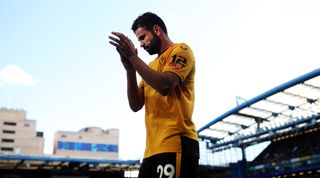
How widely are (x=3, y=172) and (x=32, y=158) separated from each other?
20.5 feet

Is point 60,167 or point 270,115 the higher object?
point 270,115

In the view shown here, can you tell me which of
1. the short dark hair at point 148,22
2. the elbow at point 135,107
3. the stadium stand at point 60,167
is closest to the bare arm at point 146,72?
the short dark hair at point 148,22

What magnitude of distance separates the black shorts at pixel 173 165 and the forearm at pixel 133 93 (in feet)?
1.54

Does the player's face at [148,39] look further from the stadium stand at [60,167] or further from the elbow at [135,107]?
the stadium stand at [60,167]

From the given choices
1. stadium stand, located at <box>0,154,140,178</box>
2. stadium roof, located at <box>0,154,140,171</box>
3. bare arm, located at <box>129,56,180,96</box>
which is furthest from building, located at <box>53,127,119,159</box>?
bare arm, located at <box>129,56,180,96</box>

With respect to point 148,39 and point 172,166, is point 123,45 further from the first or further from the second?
point 172,166

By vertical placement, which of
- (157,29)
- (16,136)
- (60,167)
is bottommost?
(60,167)

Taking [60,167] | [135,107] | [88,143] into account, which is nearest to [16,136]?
[88,143]

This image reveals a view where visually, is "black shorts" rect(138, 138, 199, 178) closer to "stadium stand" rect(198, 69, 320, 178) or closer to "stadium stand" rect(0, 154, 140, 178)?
"stadium stand" rect(198, 69, 320, 178)

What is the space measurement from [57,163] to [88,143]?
63787 mm

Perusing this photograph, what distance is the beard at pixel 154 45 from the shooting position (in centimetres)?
225

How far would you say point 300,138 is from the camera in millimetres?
33562

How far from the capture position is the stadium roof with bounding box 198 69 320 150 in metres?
28.3

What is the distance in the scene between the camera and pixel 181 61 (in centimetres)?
212
